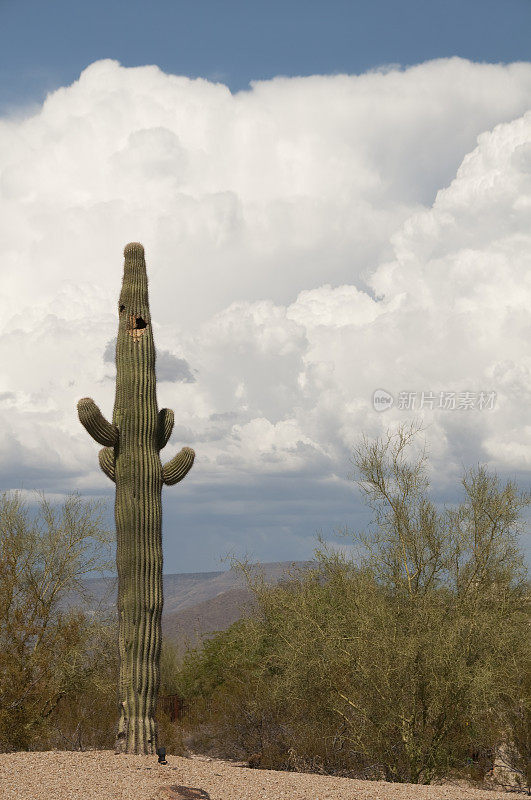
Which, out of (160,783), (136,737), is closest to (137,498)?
(136,737)

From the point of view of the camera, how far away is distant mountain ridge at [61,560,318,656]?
19312 millimetres

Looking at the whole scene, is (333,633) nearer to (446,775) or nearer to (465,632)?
(465,632)

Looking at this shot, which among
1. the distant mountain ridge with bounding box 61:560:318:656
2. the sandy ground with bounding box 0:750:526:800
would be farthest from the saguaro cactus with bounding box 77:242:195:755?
the distant mountain ridge with bounding box 61:560:318:656

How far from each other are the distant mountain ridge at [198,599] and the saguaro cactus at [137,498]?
16.8 feet

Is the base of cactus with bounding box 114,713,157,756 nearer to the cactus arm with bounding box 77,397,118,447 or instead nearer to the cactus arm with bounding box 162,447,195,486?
the cactus arm with bounding box 162,447,195,486

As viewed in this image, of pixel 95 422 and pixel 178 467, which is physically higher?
pixel 95 422

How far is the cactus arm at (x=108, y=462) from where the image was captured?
41.8ft

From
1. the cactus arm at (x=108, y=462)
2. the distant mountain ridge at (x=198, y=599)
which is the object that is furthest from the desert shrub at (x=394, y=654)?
the cactus arm at (x=108, y=462)

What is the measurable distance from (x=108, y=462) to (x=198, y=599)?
4974 inches

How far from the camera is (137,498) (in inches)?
484

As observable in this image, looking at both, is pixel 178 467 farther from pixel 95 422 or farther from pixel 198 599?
pixel 198 599

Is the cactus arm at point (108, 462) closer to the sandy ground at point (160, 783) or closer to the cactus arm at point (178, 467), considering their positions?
the cactus arm at point (178, 467)

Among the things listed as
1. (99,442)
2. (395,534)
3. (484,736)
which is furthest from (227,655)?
(99,442)

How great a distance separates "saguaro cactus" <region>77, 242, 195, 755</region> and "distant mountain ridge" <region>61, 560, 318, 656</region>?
5.12 m
